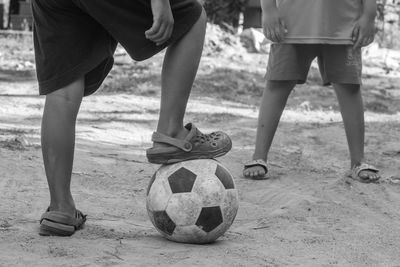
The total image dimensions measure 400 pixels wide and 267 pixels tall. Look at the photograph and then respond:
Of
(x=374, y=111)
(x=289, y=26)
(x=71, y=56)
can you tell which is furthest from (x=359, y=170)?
(x=374, y=111)

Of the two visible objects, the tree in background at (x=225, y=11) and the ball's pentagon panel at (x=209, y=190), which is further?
the tree in background at (x=225, y=11)

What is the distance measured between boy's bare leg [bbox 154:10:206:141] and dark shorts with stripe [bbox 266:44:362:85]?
1.66 metres

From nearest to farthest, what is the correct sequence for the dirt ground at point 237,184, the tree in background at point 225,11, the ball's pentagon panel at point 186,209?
the dirt ground at point 237,184, the ball's pentagon panel at point 186,209, the tree in background at point 225,11

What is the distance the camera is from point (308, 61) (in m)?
5.20

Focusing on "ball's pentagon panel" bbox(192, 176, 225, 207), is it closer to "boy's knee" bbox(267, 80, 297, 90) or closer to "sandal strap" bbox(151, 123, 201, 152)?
"sandal strap" bbox(151, 123, 201, 152)

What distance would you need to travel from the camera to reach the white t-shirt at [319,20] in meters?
5.04

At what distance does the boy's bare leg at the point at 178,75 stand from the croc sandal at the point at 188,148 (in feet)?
0.14

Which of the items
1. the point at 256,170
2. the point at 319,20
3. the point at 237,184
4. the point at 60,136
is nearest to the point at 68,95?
the point at 60,136

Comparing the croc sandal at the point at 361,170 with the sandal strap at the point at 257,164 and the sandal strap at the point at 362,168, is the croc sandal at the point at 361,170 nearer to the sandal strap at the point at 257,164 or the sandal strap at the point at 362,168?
the sandal strap at the point at 362,168

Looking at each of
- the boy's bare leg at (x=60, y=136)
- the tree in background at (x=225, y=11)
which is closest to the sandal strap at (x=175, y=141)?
the boy's bare leg at (x=60, y=136)

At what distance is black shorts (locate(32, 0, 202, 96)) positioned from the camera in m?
3.38

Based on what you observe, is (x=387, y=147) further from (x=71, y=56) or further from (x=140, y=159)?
(x=71, y=56)

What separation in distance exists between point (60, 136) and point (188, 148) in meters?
0.54

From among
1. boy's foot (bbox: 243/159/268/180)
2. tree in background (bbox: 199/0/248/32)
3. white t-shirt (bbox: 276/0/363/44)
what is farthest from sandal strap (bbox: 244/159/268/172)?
tree in background (bbox: 199/0/248/32)
